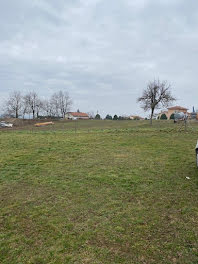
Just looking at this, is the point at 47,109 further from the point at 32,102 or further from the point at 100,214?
the point at 100,214

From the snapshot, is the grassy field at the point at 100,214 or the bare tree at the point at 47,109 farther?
the bare tree at the point at 47,109

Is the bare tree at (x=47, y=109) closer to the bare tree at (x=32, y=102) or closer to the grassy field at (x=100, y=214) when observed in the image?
the bare tree at (x=32, y=102)

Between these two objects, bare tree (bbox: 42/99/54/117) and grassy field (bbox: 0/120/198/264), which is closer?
grassy field (bbox: 0/120/198/264)

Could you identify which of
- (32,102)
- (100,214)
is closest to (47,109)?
(32,102)

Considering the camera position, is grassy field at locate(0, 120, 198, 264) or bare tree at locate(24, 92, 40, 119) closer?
grassy field at locate(0, 120, 198, 264)

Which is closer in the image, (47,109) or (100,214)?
(100,214)

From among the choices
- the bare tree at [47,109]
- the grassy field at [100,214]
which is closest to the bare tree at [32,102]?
the bare tree at [47,109]

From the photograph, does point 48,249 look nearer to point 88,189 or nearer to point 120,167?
point 88,189

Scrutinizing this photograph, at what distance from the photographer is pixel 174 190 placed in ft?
12.8

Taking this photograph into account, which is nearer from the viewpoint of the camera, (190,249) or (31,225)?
(190,249)

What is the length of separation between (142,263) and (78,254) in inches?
30.7

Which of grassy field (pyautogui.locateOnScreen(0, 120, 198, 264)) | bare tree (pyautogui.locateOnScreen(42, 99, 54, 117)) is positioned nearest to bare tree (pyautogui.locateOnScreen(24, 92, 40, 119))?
bare tree (pyautogui.locateOnScreen(42, 99, 54, 117))

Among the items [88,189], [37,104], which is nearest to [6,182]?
[88,189]

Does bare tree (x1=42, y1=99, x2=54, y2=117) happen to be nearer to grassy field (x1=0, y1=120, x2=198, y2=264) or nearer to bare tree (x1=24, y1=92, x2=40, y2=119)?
bare tree (x1=24, y1=92, x2=40, y2=119)
